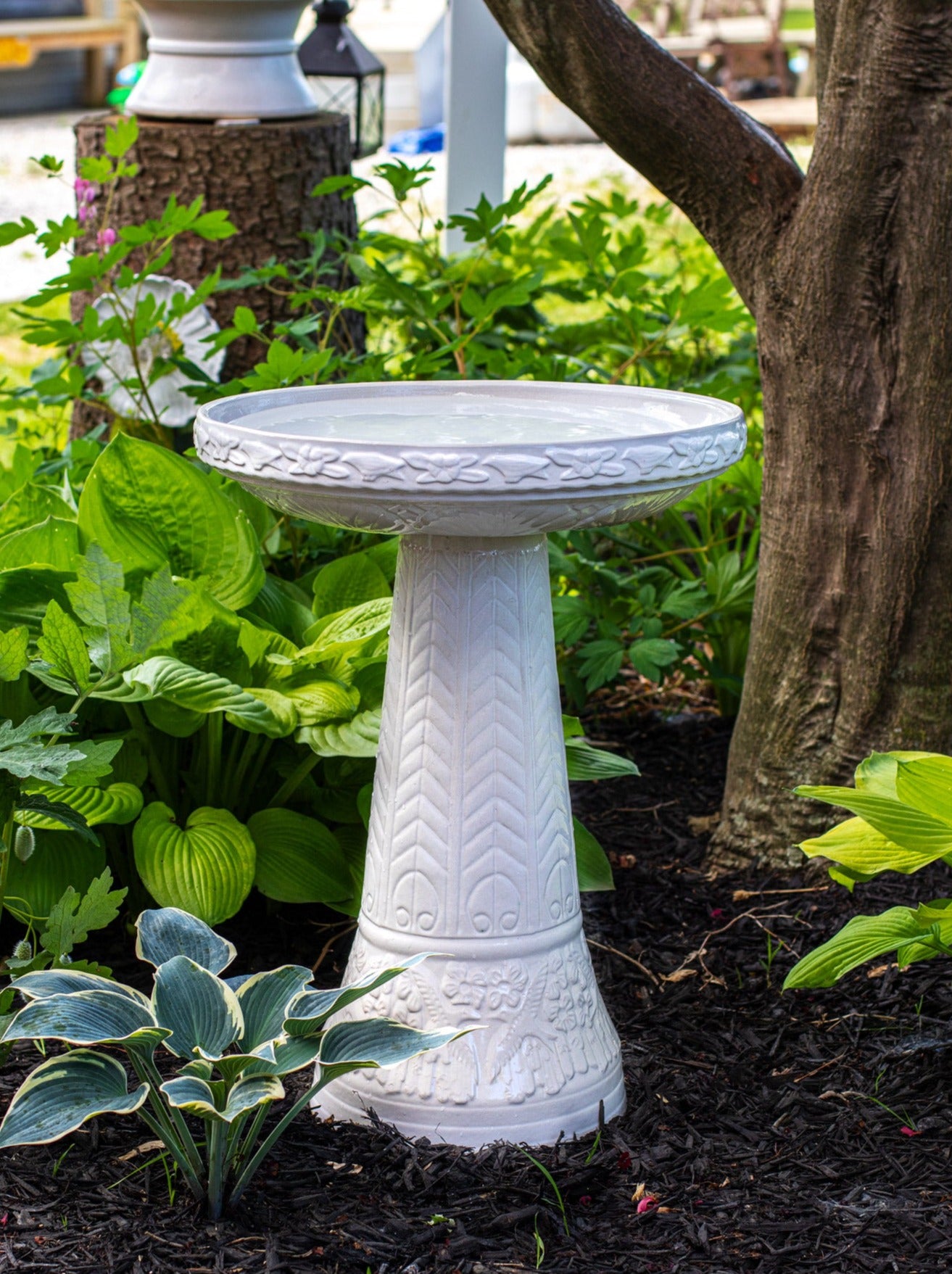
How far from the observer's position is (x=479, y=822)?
6.36 feet

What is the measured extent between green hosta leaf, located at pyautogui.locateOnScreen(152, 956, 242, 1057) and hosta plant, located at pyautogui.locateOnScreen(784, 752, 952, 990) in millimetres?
736

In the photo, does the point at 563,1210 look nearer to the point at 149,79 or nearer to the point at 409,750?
the point at 409,750

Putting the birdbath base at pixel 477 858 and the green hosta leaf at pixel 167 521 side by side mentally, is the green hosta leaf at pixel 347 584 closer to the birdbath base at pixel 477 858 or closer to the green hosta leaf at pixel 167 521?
the green hosta leaf at pixel 167 521

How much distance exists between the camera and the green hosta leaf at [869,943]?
1.93 m

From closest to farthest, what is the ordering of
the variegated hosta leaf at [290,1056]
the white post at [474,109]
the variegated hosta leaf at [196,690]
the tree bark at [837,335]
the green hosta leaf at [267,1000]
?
the variegated hosta leaf at [290,1056], the green hosta leaf at [267,1000], the variegated hosta leaf at [196,690], the tree bark at [837,335], the white post at [474,109]

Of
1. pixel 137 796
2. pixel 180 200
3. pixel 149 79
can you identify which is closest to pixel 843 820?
pixel 137 796

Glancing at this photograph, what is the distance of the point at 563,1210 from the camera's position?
5.96 ft

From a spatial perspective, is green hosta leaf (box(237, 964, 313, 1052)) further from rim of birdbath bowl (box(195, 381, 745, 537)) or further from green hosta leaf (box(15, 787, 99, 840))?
rim of birdbath bowl (box(195, 381, 745, 537))

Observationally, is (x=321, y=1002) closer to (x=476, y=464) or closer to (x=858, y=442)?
(x=476, y=464)

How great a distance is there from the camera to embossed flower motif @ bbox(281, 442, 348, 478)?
66.2 inches

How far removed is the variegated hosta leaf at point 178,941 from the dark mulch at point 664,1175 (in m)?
0.29

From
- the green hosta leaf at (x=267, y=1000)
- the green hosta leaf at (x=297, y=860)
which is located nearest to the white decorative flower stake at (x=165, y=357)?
the green hosta leaf at (x=297, y=860)

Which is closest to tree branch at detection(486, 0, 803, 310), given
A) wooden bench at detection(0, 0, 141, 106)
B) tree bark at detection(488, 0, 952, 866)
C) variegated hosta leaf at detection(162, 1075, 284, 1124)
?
tree bark at detection(488, 0, 952, 866)

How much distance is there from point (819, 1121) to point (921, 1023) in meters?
0.28
